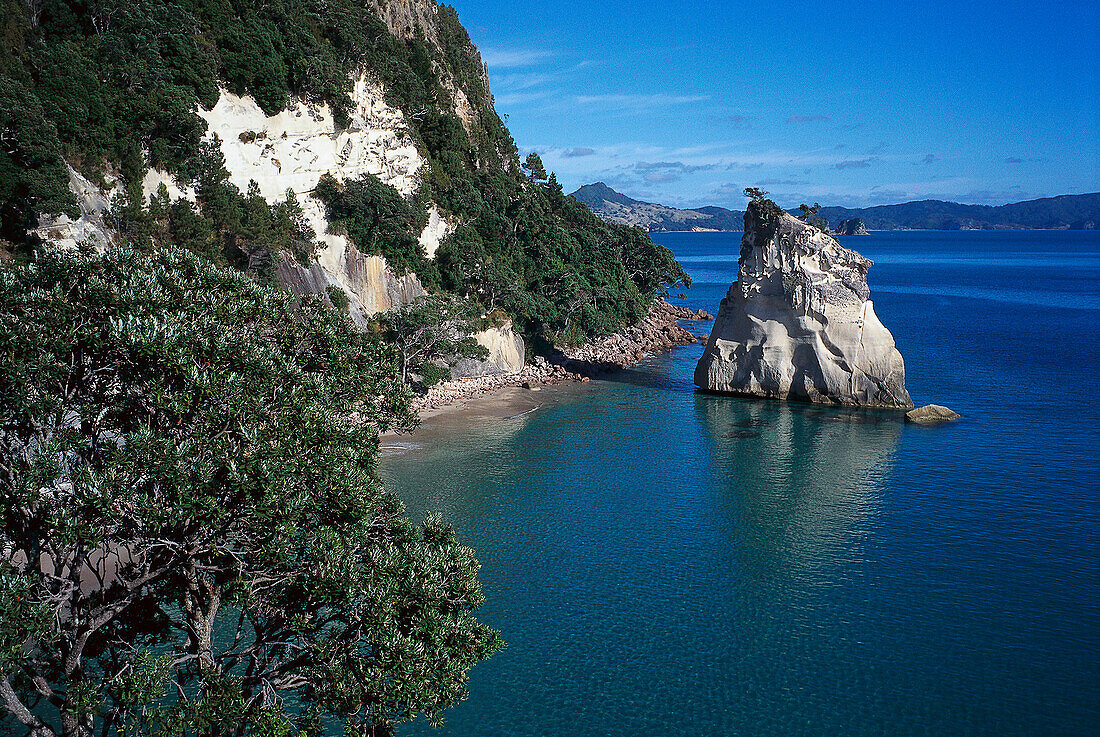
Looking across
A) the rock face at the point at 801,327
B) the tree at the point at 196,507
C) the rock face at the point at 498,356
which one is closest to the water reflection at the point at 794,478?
the rock face at the point at 801,327

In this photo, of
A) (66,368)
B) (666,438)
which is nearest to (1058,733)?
(66,368)

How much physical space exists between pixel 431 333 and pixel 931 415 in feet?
109

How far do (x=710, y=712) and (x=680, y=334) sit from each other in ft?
202

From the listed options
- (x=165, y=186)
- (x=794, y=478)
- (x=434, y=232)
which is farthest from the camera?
(x=434, y=232)

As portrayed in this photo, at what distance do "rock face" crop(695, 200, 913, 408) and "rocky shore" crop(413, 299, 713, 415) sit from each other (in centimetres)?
1199

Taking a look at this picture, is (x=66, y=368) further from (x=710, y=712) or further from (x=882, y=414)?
(x=882, y=414)

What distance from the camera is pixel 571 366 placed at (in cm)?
6259

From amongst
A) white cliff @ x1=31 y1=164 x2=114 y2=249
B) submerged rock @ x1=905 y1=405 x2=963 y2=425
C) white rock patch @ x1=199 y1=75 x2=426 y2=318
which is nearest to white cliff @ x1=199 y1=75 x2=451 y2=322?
white rock patch @ x1=199 y1=75 x2=426 y2=318

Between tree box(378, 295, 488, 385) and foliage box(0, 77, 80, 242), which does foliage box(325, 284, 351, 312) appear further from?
foliage box(0, 77, 80, 242)

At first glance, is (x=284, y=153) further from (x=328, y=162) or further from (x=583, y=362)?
(x=583, y=362)

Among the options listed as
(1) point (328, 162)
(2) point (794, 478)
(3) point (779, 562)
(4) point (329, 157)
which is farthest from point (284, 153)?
(3) point (779, 562)

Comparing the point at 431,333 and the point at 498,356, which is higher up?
the point at 431,333

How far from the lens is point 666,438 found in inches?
1754

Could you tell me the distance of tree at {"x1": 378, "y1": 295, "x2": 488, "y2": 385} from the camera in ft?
164
